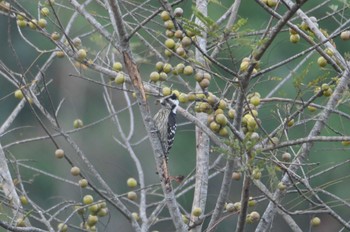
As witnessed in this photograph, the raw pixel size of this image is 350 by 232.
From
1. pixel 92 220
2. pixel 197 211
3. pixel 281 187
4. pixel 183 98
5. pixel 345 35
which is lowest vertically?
pixel 92 220

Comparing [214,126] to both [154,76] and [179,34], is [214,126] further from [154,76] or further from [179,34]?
[154,76]

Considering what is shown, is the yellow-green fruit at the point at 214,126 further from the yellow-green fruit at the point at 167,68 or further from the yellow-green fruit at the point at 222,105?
the yellow-green fruit at the point at 167,68

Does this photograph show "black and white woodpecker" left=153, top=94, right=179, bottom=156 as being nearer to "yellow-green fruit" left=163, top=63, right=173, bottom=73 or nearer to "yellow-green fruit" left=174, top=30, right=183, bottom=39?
"yellow-green fruit" left=163, top=63, right=173, bottom=73

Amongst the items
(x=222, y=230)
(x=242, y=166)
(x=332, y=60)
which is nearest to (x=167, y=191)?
(x=242, y=166)

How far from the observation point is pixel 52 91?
13961mm

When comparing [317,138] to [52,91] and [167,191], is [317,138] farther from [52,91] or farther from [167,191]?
[52,91]

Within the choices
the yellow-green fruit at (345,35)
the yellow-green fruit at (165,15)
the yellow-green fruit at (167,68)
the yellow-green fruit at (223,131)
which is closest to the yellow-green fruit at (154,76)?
the yellow-green fruit at (167,68)

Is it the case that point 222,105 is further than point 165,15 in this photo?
No

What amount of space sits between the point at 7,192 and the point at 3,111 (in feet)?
29.3

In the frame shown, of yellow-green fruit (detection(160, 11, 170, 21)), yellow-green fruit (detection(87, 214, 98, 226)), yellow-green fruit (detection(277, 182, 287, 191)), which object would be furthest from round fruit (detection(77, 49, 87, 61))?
yellow-green fruit (detection(277, 182, 287, 191))

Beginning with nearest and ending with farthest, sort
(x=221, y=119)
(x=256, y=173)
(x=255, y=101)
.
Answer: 1. (x=256, y=173)
2. (x=221, y=119)
3. (x=255, y=101)

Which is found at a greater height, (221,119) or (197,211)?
(221,119)

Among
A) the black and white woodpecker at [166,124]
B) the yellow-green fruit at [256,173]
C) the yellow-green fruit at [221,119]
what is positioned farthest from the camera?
the black and white woodpecker at [166,124]

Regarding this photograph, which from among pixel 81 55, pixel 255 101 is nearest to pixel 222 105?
pixel 255 101
